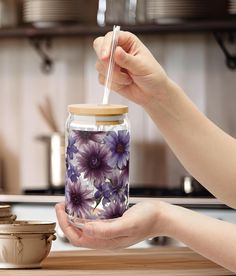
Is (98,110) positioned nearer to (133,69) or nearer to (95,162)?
(95,162)

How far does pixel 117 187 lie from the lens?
4.72ft

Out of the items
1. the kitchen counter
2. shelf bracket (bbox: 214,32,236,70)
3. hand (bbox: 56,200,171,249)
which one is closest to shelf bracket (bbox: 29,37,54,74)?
shelf bracket (bbox: 214,32,236,70)

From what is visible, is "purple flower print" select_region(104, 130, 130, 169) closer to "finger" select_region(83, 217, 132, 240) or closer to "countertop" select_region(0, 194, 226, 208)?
"finger" select_region(83, 217, 132, 240)

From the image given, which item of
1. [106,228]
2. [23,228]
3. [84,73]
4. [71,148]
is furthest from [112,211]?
[84,73]

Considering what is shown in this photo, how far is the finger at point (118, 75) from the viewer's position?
1654 millimetres

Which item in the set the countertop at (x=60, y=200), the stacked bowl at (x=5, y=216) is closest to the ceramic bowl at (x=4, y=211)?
the stacked bowl at (x=5, y=216)

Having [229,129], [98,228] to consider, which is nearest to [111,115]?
[98,228]

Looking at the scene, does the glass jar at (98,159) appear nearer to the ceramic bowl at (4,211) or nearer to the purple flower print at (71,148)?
the purple flower print at (71,148)

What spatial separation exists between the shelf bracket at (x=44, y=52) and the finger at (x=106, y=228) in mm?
2408

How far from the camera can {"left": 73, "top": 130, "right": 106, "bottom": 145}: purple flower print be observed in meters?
1.43

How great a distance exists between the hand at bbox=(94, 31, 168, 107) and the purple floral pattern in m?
0.19

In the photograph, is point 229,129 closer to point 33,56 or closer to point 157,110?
point 33,56

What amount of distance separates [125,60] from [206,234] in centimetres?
37

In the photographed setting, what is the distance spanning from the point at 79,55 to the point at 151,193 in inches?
31.8
